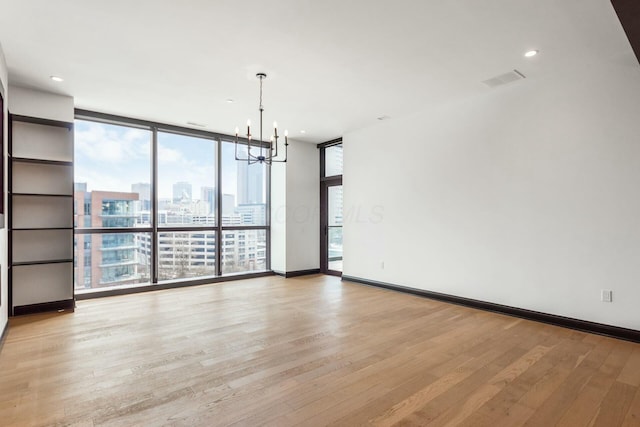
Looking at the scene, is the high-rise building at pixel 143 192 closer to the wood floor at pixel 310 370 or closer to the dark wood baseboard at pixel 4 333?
the wood floor at pixel 310 370

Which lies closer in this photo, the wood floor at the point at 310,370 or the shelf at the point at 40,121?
the wood floor at the point at 310,370

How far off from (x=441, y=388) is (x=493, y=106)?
12.0 feet

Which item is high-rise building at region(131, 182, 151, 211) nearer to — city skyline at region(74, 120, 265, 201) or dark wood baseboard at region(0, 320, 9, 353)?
city skyline at region(74, 120, 265, 201)

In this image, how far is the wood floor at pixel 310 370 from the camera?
218cm

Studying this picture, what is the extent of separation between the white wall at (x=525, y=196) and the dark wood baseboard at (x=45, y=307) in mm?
4756

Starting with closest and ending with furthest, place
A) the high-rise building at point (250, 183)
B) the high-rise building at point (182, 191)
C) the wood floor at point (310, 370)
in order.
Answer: the wood floor at point (310, 370)
the high-rise building at point (182, 191)
the high-rise building at point (250, 183)

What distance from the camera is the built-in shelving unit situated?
438 cm

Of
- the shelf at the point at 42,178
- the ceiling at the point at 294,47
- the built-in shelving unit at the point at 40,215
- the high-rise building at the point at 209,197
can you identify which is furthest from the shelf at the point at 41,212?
the high-rise building at the point at 209,197

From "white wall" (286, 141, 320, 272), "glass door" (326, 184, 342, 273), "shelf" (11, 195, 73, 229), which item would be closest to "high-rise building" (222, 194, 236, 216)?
"white wall" (286, 141, 320, 272)

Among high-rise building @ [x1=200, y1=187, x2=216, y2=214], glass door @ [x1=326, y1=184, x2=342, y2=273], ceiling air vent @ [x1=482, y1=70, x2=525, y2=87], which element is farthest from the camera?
glass door @ [x1=326, y1=184, x2=342, y2=273]

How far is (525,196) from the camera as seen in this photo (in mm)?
4207

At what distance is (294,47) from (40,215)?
13.5ft

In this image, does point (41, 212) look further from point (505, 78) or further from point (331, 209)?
point (505, 78)

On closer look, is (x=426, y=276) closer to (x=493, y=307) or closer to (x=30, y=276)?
(x=493, y=307)
